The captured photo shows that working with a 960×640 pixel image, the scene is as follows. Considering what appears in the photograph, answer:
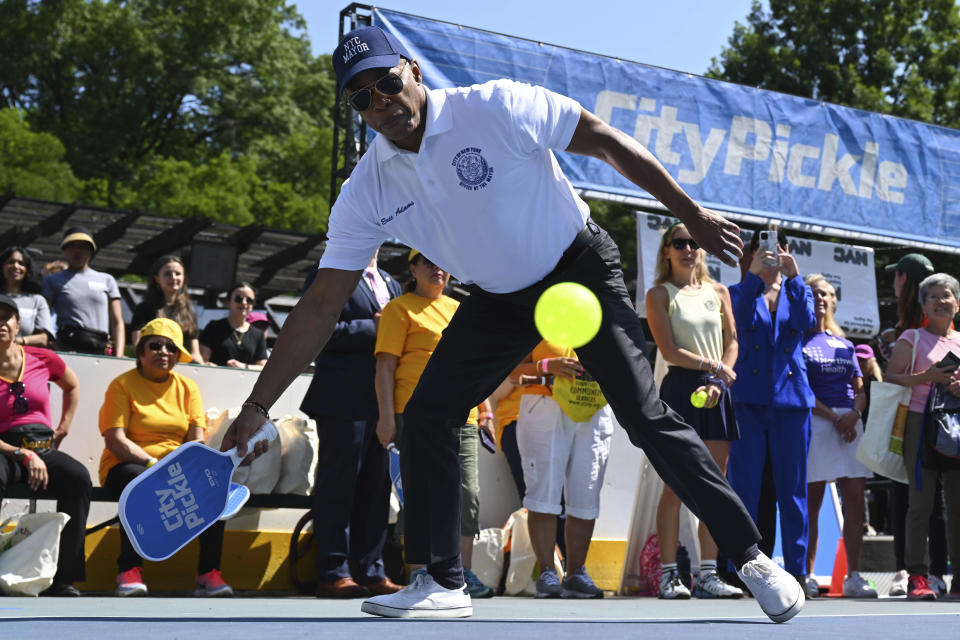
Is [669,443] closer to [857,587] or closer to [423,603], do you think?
[423,603]

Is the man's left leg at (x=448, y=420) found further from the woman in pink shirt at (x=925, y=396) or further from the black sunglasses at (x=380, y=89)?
the woman in pink shirt at (x=925, y=396)

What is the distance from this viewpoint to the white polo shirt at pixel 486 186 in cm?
384

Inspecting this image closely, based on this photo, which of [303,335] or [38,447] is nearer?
[303,335]

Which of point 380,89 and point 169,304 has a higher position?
point 380,89

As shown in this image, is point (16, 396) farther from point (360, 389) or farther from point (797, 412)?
point (797, 412)

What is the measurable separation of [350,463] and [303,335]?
2.70 metres

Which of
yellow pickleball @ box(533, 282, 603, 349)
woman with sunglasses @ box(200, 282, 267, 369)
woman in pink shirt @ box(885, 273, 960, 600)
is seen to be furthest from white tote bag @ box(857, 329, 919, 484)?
yellow pickleball @ box(533, 282, 603, 349)

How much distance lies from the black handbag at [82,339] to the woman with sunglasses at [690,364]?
155 inches

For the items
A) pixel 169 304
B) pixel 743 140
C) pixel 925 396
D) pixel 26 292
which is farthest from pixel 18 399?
pixel 743 140

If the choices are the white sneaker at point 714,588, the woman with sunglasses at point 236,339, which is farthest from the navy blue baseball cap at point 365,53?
the woman with sunglasses at point 236,339

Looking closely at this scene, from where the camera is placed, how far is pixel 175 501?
4215 mm

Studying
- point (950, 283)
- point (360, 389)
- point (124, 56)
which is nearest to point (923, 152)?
point (950, 283)

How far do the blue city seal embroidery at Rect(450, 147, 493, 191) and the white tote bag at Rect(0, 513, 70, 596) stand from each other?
3521 millimetres

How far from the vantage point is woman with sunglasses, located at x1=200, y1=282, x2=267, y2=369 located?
808 centimetres
